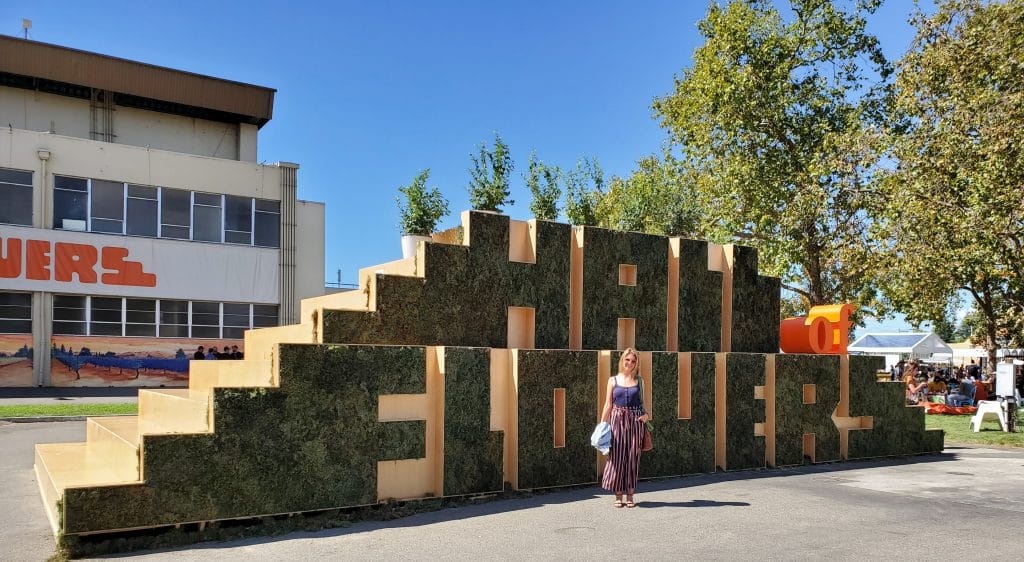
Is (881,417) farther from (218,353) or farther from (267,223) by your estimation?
(267,223)

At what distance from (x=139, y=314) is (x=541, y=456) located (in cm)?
2479

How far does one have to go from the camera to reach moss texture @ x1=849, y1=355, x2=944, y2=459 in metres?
14.0

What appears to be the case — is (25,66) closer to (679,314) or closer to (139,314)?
(139,314)

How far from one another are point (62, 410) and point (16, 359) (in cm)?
997

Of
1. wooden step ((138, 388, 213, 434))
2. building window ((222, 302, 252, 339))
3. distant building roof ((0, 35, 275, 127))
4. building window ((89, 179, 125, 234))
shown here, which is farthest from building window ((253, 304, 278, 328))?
wooden step ((138, 388, 213, 434))

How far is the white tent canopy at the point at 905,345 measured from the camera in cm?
3769

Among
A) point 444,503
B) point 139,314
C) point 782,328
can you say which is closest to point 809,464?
point 782,328

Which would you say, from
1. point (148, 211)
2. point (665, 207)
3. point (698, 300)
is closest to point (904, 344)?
point (665, 207)

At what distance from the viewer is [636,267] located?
1196cm

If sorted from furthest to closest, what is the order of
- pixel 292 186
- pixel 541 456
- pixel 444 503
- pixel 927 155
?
pixel 292 186, pixel 927 155, pixel 541 456, pixel 444 503

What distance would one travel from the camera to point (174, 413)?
9.70 m

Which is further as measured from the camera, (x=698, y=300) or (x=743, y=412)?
(x=698, y=300)

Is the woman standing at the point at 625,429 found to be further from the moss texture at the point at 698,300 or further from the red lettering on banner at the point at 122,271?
the red lettering on banner at the point at 122,271

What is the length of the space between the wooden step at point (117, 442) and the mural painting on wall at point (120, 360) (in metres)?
20.0
